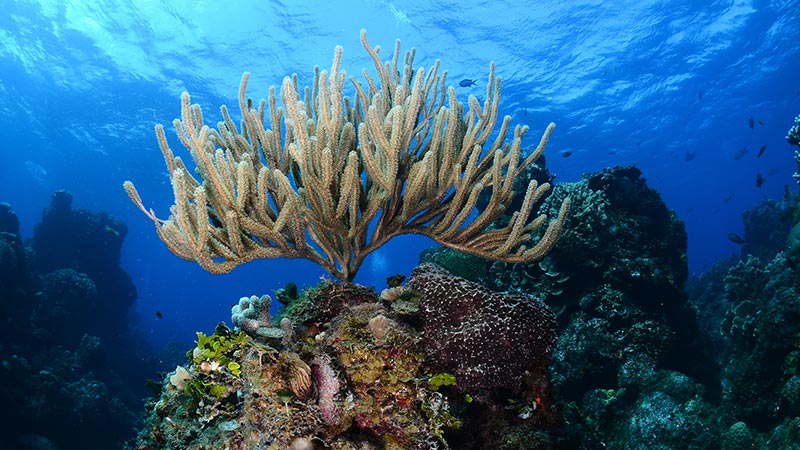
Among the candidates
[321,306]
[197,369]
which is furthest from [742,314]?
[197,369]

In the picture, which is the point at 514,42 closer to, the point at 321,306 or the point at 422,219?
the point at 422,219

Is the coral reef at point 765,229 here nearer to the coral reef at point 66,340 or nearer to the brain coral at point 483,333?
the brain coral at point 483,333

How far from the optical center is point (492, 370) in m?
3.03

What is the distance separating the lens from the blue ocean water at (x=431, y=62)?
1897cm

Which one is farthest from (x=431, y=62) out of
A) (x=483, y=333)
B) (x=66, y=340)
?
(x=483, y=333)

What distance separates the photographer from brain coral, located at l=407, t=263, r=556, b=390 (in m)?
3.01

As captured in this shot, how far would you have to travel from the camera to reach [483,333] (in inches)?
121

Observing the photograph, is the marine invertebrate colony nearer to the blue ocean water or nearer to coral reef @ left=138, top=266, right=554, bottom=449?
coral reef @ left=138, top=266, right=554, bottom=449

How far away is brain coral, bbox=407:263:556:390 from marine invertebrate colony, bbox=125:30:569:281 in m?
0.96

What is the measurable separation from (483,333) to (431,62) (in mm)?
21145

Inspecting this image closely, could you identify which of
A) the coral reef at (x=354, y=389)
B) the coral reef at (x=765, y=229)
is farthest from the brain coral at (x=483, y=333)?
the coral reef at (x=765, y=229)

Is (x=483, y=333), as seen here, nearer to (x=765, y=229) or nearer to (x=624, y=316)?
(x=624, y=316)

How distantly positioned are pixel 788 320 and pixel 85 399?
17298mm

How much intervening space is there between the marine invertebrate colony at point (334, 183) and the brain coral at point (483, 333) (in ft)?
3.14
